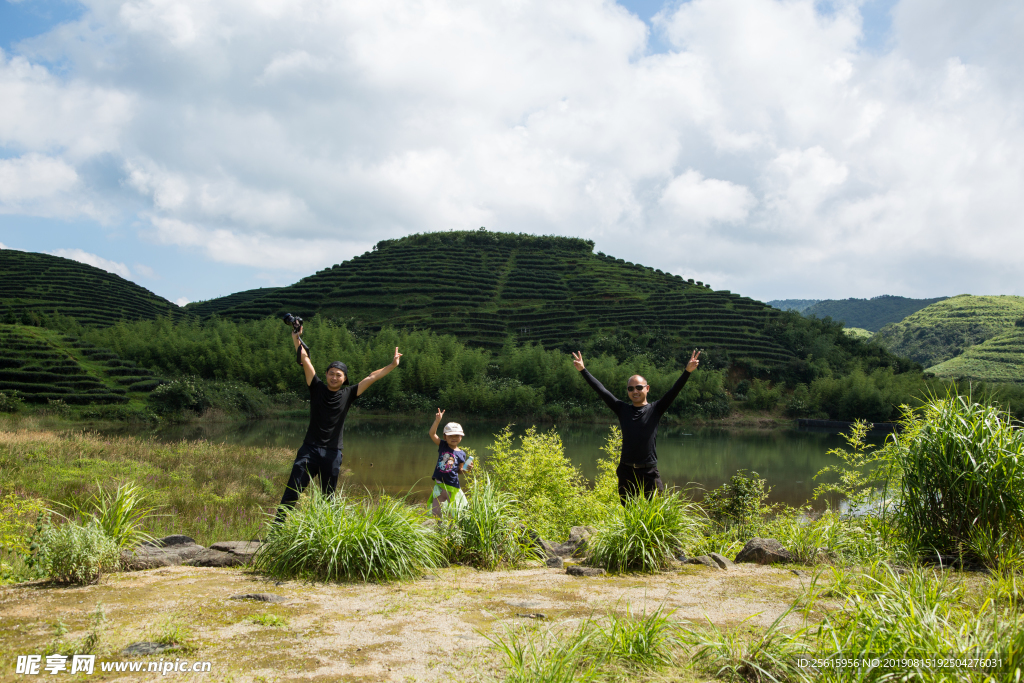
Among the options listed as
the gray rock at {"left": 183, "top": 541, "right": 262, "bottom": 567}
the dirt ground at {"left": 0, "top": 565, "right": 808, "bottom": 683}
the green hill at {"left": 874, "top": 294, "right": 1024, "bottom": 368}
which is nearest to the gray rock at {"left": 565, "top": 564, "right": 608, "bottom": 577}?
the dirt ground at {"left": 0, "top": 565, "right": 808, "bottom": 683}

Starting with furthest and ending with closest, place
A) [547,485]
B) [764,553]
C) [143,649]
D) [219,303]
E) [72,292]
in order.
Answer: [219,303], [72,292], [547,485], [764,553], [143,649]

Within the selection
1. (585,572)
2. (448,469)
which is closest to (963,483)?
(585,572)

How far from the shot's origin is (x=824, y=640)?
8.98ft

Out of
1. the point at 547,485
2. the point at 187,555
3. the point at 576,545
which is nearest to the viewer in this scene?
the point at 187,555

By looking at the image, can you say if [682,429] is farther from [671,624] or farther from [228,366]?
[671,624]

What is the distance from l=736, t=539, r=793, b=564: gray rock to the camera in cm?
547

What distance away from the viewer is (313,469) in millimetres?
5375

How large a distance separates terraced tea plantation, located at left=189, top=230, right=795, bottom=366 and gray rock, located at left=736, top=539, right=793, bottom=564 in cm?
5702

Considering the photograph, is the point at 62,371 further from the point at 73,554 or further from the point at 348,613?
the point at 348,613

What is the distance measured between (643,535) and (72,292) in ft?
253

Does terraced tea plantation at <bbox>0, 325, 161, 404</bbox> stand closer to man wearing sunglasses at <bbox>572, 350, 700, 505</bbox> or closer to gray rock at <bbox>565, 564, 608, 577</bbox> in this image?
man wearing sunglasses at <bbox>572, 350, 700, 505</bbox>

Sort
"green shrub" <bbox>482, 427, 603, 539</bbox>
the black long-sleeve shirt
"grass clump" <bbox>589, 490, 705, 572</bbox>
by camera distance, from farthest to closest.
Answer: "green shrub" <bbox>482, 427, 603, 539</bbox> < the black long-sleeve shirt < "grass clump" <bbox>589, 490, 705, 572</bbox>

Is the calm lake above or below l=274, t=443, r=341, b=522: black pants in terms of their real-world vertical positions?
below

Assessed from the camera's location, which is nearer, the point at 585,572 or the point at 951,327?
the point at 585,572
